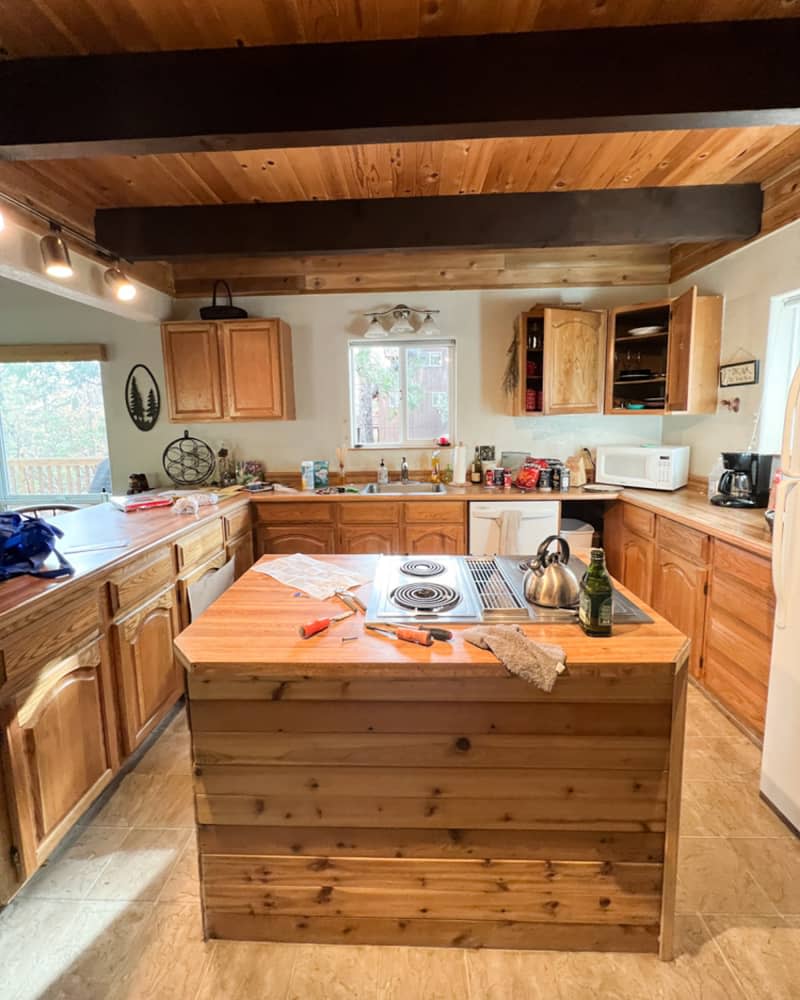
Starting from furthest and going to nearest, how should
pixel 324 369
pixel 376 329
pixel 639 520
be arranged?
pixel 324 369 < pixel 376 329 < pixel 639 520

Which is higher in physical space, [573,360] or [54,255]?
[54,255]

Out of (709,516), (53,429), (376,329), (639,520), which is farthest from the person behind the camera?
(53,429)

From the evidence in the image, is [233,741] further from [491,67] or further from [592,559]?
[491,67]

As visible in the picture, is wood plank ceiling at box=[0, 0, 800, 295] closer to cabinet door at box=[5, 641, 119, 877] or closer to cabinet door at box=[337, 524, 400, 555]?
cabinet door at box=[337, 524, 400, 555]

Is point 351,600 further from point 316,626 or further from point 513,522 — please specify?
point 513,522

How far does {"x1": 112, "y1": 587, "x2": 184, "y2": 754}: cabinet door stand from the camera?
6.51 ft

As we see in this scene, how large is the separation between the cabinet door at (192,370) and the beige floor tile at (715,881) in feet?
11.7

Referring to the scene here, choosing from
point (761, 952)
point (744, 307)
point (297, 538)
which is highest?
point (744, 307)

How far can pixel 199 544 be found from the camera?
2740mm

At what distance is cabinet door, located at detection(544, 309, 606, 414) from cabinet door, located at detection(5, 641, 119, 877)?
318cm

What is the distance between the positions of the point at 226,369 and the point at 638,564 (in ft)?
10.3

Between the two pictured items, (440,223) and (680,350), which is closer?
(440,223)

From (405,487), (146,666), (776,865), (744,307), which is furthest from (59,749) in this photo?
(744,307)

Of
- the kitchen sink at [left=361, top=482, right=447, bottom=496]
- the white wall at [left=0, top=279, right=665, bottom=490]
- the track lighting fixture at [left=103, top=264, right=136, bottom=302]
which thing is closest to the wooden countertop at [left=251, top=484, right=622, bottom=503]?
the kitchen sink at [left=361, top=482, right=447, bottom=496]
